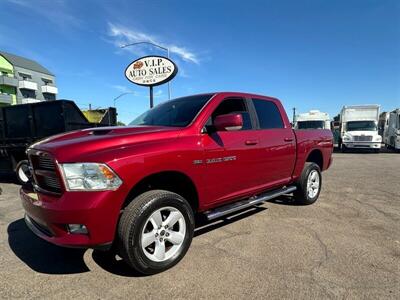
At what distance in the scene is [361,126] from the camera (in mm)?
20172

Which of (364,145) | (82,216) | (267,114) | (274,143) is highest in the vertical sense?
(267,114)

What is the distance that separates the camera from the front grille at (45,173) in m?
2.78

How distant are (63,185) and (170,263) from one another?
4.45 ft

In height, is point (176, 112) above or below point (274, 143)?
above

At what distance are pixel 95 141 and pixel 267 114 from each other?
2.95 meters

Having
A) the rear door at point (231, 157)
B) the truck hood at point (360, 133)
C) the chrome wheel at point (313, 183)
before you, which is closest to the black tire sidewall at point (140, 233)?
the rear door at point (231, 157)

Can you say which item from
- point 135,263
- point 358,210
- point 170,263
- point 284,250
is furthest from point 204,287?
point 358,210

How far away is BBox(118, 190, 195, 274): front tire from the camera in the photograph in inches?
111

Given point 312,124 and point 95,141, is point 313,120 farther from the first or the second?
point 95,141

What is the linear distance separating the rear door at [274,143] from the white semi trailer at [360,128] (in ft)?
54.6

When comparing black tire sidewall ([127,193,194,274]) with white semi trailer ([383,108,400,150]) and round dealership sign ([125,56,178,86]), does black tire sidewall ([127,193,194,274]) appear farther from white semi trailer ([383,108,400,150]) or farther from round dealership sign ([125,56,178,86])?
white semi trailer ([383,108,400,150])

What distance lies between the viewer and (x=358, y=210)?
5.33 meters

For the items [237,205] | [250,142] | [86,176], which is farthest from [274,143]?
[86,176]

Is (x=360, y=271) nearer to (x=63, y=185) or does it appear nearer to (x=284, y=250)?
(x=284, y=250)
